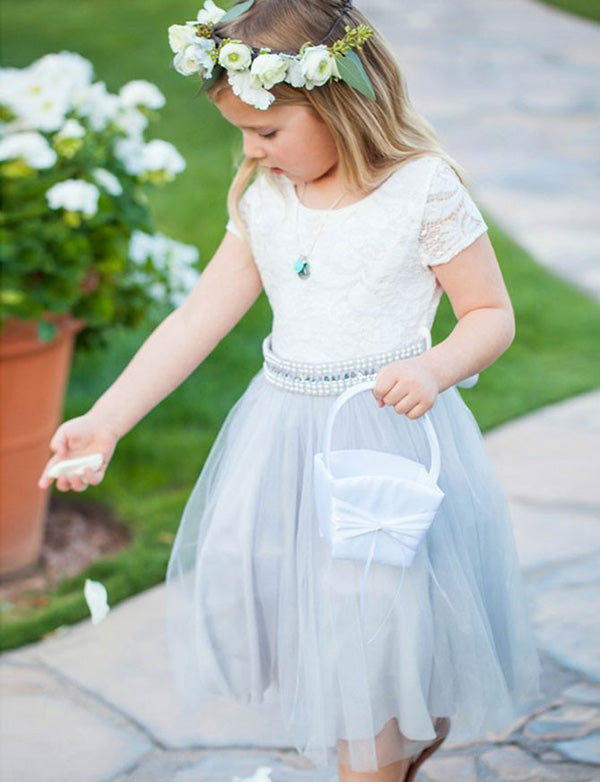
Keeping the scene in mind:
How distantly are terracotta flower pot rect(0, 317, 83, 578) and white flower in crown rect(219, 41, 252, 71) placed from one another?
1503mm

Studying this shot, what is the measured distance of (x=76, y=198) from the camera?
324 centimetres

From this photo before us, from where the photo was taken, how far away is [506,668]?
2.35 metres

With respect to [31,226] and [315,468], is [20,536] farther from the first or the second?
[315,468]

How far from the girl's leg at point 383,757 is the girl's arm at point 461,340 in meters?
0.63

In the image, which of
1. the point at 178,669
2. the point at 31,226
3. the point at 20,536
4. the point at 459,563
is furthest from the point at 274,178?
the point at 20,536

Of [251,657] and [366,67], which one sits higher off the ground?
[366,67]

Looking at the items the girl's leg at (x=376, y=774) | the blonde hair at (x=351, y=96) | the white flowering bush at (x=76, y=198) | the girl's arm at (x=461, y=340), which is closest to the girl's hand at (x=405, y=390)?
the girl's arm at (x=461, y=340)

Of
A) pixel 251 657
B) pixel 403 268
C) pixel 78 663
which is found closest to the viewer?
pixel 403 268

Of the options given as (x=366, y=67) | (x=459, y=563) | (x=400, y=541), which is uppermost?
(x=366, y=67)

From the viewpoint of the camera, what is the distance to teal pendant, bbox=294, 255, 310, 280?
2203 mm

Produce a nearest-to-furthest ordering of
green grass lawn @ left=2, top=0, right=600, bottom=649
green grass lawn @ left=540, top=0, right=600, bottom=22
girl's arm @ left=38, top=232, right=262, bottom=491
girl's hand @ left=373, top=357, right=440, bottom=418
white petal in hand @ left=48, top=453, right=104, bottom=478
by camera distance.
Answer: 1. girl's hand @ left=373, top=357, right=440, bottom=418
2. white petal in hand @ left=48, top=453, right=104, bottom=478
3. girl's arm @ left=38, top=232, right=262, bottom=491
4. green grass lawn @ left=2, top=0, right=600, bottom=649
5. green grass lawn @ left=540, top=0, right=600, bottom=22

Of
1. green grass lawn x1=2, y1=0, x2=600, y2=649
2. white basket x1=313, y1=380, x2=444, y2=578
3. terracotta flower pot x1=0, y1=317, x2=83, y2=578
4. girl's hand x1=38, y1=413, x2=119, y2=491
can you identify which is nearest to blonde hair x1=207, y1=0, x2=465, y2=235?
white basket x1=313, y1=380, x2=444, y2=578

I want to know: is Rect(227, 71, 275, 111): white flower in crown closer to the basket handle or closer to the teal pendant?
the teal pendant

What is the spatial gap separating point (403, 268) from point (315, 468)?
0.40 metres
